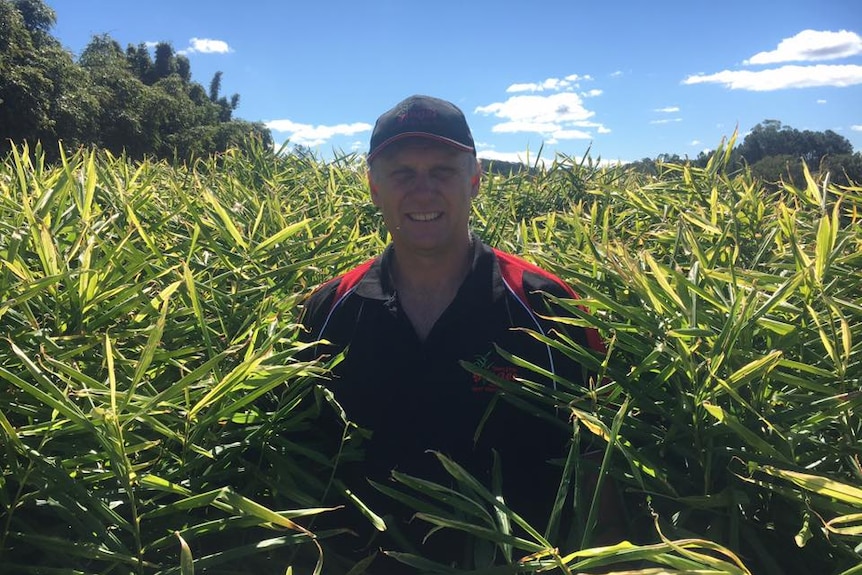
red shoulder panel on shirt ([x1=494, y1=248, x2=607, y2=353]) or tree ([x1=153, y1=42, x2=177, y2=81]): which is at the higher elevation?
tree ([x1=153, y1=42, x2=177, y2=81])

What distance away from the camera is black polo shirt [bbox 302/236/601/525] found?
159cm

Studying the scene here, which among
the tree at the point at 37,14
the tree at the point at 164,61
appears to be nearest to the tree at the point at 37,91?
the tree at the point at 37,14

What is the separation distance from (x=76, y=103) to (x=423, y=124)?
22.5 metres

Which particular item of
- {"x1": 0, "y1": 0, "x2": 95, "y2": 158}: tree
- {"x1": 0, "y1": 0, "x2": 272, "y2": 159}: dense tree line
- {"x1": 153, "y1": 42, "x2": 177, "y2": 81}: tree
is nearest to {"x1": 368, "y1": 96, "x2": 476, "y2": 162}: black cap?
{"x1": 0, "y1": 0, "x2": 272, "y2": 159}: dense tree line

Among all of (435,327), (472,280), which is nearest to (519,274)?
(472,280)

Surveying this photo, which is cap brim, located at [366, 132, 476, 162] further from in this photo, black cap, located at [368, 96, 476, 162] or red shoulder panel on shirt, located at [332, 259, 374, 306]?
red shoulder panel on shirt, located at [332, 259, 374, 306]

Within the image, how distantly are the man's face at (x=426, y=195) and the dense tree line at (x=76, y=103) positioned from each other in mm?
10930

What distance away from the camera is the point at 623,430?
121 cm

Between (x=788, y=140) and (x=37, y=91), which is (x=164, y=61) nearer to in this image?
(x=37, y=91)

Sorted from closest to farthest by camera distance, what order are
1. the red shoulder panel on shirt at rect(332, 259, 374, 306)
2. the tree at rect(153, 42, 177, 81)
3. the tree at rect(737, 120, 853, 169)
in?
the red shoulder panel on shirt at rect(332, 259, 374, 306) → the tree at rect(737, 120, 853, 169) → the tree at rect(153, 42, 177, 81)

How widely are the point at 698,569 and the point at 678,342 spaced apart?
44 cm

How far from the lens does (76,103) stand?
19.9 m

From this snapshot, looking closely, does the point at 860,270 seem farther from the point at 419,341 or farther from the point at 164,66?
the point at 164,66

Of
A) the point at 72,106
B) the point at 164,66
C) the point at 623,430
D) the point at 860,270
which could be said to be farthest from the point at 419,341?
the point at 164,66
